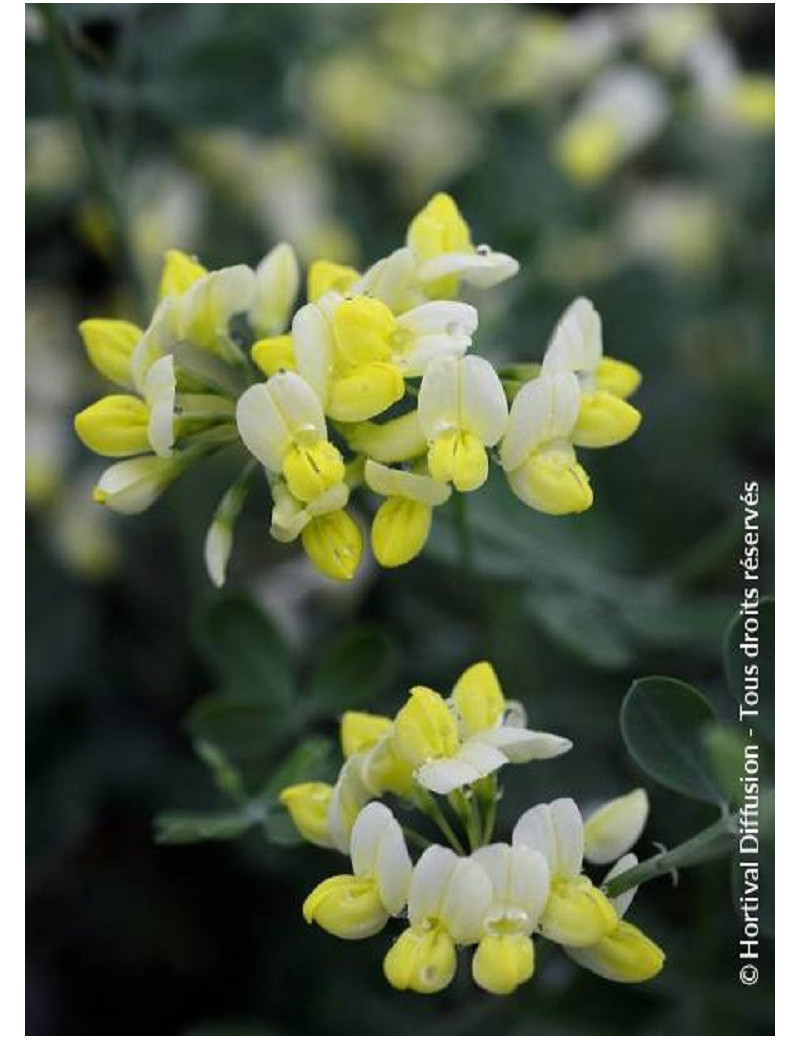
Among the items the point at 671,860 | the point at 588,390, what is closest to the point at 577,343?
the point at 588,390

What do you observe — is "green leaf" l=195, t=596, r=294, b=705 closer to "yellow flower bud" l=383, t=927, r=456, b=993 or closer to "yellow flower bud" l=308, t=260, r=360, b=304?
"yellow flower bud" l=308, t=260, r=360, b=304

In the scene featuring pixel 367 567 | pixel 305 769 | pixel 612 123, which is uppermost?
pixel 612 123

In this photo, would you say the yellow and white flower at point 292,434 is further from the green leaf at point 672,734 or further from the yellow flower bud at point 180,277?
the green leaf at point 672,734

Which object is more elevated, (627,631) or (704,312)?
(704,312)

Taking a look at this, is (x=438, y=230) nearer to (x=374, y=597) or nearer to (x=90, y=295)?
(x=374, y=597)

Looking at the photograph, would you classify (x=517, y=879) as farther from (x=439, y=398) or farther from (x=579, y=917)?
(x=439, y=398)
